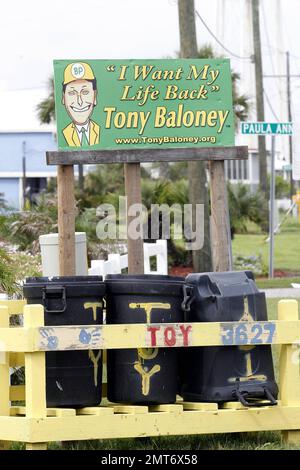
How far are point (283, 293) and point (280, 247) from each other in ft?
60.6

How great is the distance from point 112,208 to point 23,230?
2.71 metres

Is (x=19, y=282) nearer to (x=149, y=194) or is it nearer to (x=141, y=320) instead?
(x=141, y=320)

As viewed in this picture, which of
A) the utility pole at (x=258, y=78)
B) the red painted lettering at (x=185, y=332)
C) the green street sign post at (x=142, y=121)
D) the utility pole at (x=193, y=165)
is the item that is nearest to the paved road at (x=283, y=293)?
the utility pole at (x=193, y=165)

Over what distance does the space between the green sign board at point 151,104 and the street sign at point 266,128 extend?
7.44 meters

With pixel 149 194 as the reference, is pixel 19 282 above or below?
below

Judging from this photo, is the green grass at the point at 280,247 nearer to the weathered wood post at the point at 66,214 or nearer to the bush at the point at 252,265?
the bush at the point at 252,265

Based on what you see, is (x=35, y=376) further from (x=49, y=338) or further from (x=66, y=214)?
(x=66, y=214)

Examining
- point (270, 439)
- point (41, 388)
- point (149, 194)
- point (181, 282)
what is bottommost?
point (270, 439)

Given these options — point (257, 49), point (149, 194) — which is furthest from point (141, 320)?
point (257, 49)

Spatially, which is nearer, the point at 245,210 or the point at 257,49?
the point at 245,210

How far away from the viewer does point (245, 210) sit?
1152 inches

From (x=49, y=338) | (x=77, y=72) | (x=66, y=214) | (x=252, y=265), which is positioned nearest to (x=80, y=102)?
(x=77, y=72)

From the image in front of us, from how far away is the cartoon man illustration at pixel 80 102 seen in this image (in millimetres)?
9633

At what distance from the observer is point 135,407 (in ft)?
23.4
